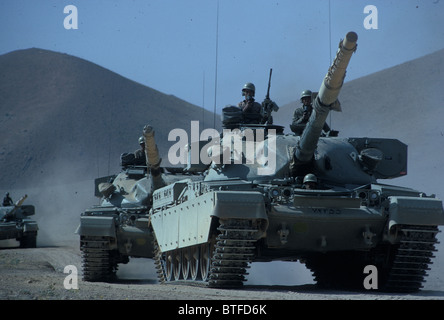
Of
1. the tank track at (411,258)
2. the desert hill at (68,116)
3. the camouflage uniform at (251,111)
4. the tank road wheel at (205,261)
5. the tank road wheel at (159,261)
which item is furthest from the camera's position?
the desert hill at (68,116)

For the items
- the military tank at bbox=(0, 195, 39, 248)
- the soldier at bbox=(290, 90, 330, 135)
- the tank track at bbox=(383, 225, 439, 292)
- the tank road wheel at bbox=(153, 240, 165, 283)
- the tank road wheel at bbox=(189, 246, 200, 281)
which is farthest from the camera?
the military tank at bbox=(0, 195, 39, 248)

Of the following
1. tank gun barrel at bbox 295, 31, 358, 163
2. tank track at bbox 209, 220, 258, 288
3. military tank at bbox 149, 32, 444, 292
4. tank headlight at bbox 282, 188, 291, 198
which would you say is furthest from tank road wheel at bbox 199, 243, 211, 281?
tank gun barrel at bbox 295, 31, 358, 163

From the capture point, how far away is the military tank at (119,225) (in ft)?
68.5

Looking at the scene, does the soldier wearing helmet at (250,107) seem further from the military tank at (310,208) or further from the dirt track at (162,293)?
the dirt track at (162,293)

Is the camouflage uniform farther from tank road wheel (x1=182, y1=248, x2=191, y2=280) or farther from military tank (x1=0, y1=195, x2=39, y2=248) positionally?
military tank (x1=0, y1=195, x2=39, y2=248)

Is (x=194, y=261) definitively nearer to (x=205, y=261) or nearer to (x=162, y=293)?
(x=205, y=261)

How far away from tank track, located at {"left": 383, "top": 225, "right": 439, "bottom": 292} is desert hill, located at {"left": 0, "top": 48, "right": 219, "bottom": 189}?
64.2 metres

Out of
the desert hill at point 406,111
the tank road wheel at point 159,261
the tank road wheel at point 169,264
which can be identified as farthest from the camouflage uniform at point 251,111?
the desert hill at point 406,111

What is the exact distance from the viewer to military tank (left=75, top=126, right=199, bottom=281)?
20875 mm

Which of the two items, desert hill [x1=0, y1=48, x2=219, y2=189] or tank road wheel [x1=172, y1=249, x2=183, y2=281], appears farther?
desert hill [x1=0, y1=48, x2=219, y2=189]

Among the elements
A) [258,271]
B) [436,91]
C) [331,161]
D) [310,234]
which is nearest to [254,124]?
[331,161]

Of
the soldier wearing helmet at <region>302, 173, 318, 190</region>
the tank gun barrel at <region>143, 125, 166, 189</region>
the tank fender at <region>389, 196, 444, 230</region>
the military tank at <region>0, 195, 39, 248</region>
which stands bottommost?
the military tank at <region>0, 195, 39, 248</region>

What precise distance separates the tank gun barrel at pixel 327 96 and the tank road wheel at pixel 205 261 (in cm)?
245

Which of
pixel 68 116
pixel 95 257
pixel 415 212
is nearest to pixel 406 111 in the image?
pixel 68 116
